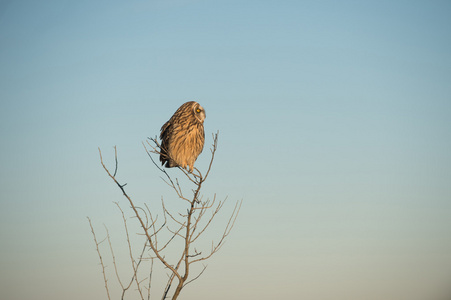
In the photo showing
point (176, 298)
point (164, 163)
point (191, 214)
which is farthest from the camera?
point (164, 163)

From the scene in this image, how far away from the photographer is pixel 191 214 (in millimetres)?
4867

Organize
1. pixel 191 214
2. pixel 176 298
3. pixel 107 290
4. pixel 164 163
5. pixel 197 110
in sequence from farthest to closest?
pixel 164 163
pixel 197 110
pixel 191 214
pixel 107 290
pixel 176 298

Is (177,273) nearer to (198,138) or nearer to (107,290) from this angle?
(107,290)

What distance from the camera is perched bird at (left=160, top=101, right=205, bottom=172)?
8500 millimetres

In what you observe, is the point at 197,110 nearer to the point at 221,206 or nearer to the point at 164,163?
the point at 164,163

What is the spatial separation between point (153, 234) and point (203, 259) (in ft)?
2.11

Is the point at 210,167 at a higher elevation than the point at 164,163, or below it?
below

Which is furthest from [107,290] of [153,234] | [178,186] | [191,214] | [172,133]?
[172,133]

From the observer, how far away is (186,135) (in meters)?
8.50

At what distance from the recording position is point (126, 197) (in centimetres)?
455

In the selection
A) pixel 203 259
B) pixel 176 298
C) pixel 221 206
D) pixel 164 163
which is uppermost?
pixel 164 163

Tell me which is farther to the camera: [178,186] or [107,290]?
[178,186]

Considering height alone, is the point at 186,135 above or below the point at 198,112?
below

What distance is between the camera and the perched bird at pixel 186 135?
27.9 ft
